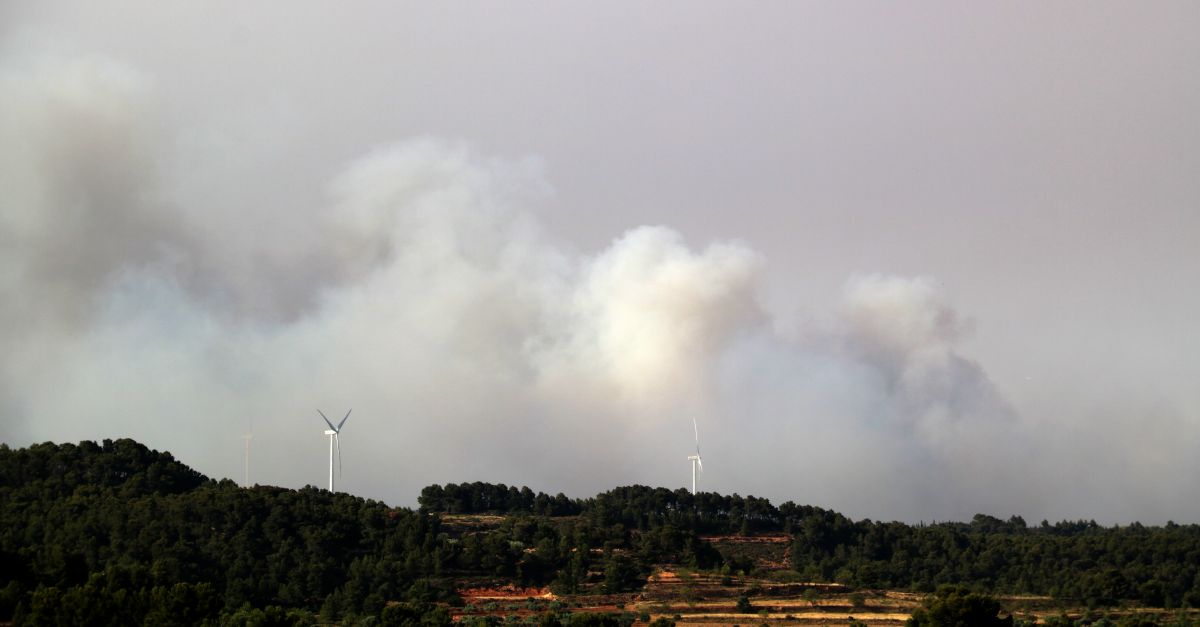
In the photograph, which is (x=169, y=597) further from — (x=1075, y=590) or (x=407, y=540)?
(x=1075, y=590)

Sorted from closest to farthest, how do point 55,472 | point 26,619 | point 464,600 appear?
point 26,619 < point 464,600 < point 55,472

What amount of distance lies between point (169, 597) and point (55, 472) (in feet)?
263

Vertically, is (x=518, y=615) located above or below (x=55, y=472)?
below

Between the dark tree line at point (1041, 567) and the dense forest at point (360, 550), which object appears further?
the dark tree line at point (1041, 567)

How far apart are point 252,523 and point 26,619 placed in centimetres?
5956

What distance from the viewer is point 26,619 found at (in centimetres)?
10700

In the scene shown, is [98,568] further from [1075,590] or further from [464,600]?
[1075,590]

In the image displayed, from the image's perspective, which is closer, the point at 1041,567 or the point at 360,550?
the point at 360,550

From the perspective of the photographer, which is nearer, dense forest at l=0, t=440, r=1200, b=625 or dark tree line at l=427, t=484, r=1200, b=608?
dense forest at l=0, t=440, r=1200, b=625

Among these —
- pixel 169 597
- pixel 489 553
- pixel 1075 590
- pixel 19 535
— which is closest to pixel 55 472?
pixel 19 535

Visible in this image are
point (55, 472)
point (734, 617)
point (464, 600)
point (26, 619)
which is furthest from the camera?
point (55, 472)

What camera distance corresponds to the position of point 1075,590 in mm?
165500

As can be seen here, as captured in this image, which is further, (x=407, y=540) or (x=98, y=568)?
(x=407, y=540)

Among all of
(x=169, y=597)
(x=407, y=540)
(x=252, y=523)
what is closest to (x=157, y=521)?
(x=252, y=523)
